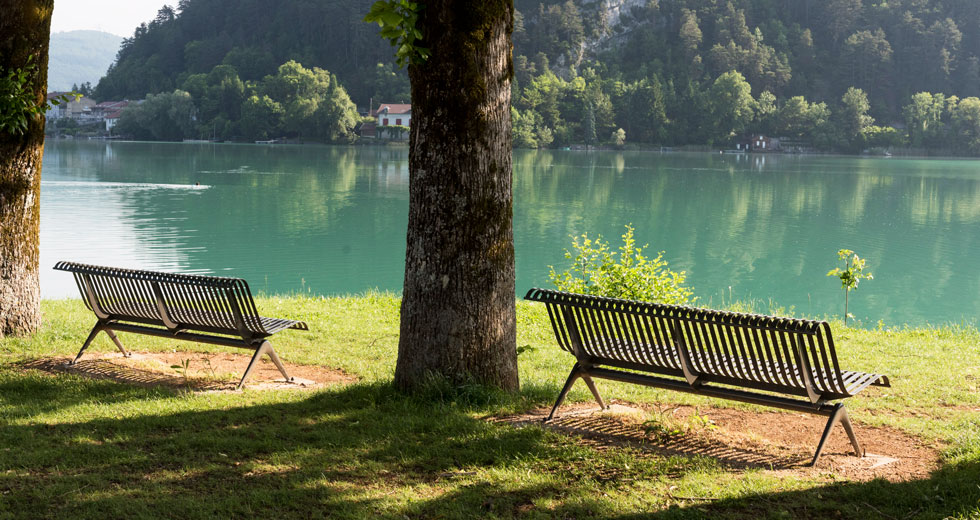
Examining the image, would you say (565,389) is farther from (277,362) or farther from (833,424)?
(277,362)

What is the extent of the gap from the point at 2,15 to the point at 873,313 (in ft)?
60.1

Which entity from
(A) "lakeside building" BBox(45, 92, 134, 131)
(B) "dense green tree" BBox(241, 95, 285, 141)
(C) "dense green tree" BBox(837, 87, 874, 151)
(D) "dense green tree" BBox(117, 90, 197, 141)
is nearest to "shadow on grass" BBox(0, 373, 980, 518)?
(B) "dense green tree" BBox(241, 95, 285, 141)

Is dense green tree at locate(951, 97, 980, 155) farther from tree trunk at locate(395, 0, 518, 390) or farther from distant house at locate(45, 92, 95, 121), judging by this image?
distant house at locate(45, 92, 95, 121)

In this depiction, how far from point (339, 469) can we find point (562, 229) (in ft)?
95.8

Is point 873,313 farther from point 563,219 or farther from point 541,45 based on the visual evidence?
point 541,45

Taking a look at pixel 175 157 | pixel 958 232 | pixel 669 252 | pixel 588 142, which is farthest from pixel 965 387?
pixel 588 142

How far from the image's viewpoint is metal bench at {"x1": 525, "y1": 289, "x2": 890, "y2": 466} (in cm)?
441

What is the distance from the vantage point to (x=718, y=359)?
4801mm

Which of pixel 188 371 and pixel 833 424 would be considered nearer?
pixel 833 424

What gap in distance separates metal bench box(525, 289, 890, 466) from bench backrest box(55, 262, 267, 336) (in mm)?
2084

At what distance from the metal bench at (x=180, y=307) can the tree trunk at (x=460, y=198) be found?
1.26 metres

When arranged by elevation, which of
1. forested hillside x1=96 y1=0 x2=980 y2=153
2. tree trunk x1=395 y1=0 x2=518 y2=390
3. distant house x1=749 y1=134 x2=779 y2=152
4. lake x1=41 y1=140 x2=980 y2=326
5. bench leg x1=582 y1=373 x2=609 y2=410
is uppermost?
forested hillside x1=96 y1=0 x2=980 y2=153

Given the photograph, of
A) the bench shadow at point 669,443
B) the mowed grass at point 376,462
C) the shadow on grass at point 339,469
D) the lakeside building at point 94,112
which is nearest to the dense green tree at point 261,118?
the lakeside building at point 94,112

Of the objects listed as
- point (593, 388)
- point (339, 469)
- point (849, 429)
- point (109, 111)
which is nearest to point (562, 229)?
point (593, 388)
